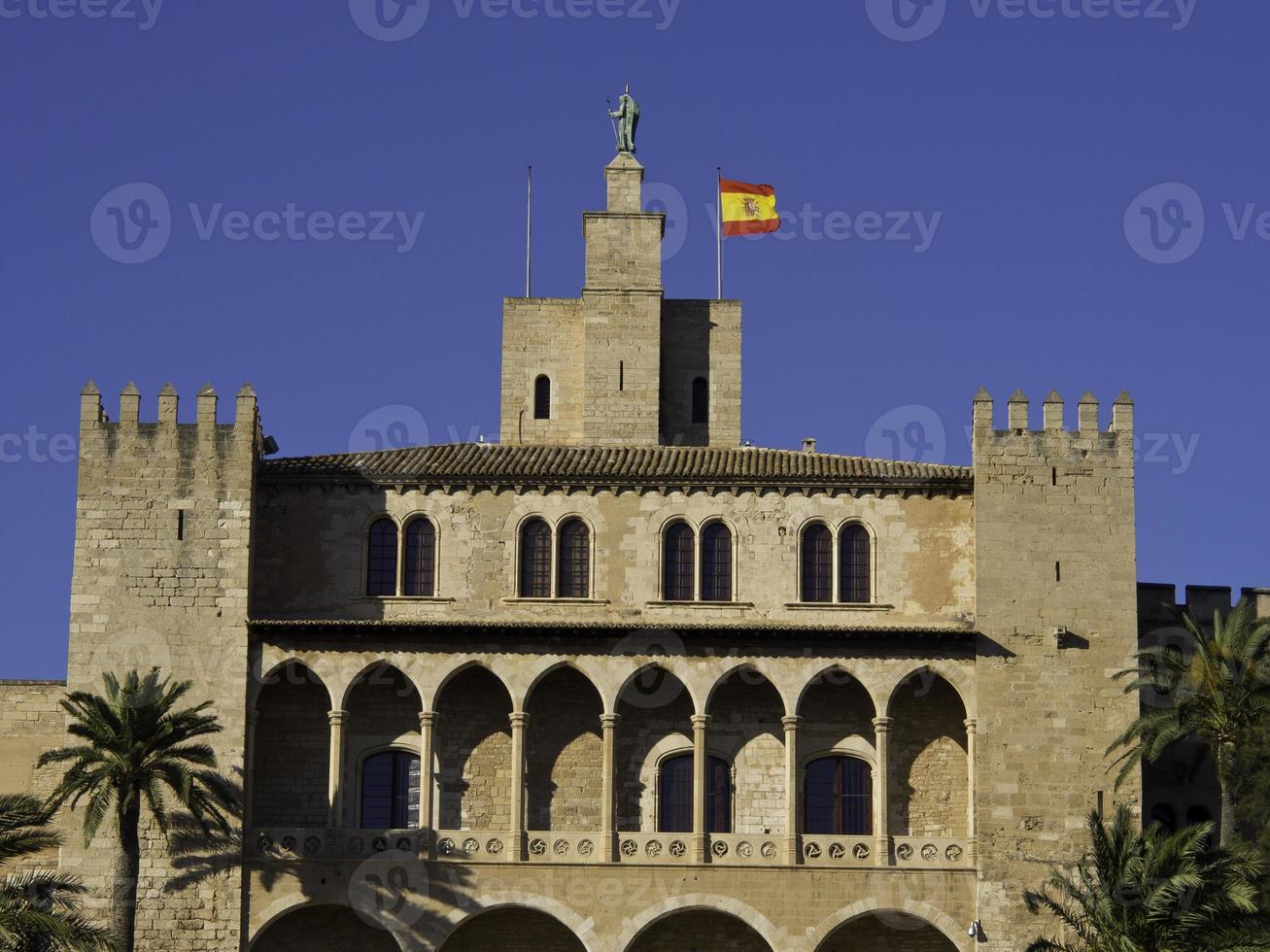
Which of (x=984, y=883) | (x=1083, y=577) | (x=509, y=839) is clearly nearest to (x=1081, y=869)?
(x=984, y=883)

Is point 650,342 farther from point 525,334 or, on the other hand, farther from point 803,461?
point 803,461

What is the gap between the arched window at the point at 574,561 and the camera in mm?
61531

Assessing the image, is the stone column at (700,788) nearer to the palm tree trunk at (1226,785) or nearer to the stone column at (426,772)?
the stone column at (426,772)

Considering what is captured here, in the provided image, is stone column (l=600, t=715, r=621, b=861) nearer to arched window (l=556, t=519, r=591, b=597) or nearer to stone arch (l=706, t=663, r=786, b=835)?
stone arch (l=706, t=663, r=786, b=835)

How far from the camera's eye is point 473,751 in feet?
200

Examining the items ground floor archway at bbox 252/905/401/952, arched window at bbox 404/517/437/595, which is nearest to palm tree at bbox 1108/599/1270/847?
arched window at bbox 404/517/437/595

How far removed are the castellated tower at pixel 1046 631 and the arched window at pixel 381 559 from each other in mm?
12686

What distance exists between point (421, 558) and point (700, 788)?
318 inches

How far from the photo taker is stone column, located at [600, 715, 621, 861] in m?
59.0

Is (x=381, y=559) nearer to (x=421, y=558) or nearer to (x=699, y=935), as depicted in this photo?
(x=421, y=558)

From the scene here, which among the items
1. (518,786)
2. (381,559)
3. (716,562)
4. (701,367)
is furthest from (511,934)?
(701,367)

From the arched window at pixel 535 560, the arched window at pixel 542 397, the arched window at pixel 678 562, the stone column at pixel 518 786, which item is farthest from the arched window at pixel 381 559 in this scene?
the arched window at pixel 542 397

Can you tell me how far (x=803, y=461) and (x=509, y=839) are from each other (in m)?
11.0

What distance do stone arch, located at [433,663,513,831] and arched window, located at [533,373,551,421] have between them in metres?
11.0
